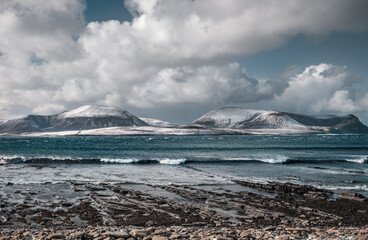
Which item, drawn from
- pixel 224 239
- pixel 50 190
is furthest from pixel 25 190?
pixel 224 239

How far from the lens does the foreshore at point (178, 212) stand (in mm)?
10438

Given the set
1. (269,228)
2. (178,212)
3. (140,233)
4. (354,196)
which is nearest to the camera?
(140,233)

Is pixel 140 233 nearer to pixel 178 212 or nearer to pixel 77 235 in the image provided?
pixel 77 235

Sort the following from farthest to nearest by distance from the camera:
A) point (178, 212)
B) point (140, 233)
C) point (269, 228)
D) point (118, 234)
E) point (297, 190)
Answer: point (297, 190), point (178, 212), point (269, 228), point (140, 233), point (118, 234)

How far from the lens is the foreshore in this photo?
10438 mm

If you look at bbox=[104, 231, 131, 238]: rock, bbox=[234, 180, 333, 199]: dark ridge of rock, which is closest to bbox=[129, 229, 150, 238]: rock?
bbox=[104, 231, 131, 238]: rock

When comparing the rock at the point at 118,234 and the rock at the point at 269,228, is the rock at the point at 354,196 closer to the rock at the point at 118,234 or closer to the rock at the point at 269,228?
the rock at the point at 269,228

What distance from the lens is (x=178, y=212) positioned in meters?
14.7

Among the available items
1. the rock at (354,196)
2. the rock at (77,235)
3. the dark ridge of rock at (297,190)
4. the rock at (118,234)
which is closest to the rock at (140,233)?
the rock at (118,234)

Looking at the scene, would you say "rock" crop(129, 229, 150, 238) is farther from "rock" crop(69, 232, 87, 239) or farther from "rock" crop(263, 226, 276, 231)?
"rock" crop(263, 226, 276, 231)

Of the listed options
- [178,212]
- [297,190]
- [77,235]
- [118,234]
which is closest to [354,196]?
[297,190]

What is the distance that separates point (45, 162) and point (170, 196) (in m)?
33.4

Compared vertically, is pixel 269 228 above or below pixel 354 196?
above

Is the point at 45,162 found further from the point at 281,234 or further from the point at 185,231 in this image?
the point at 281,234
